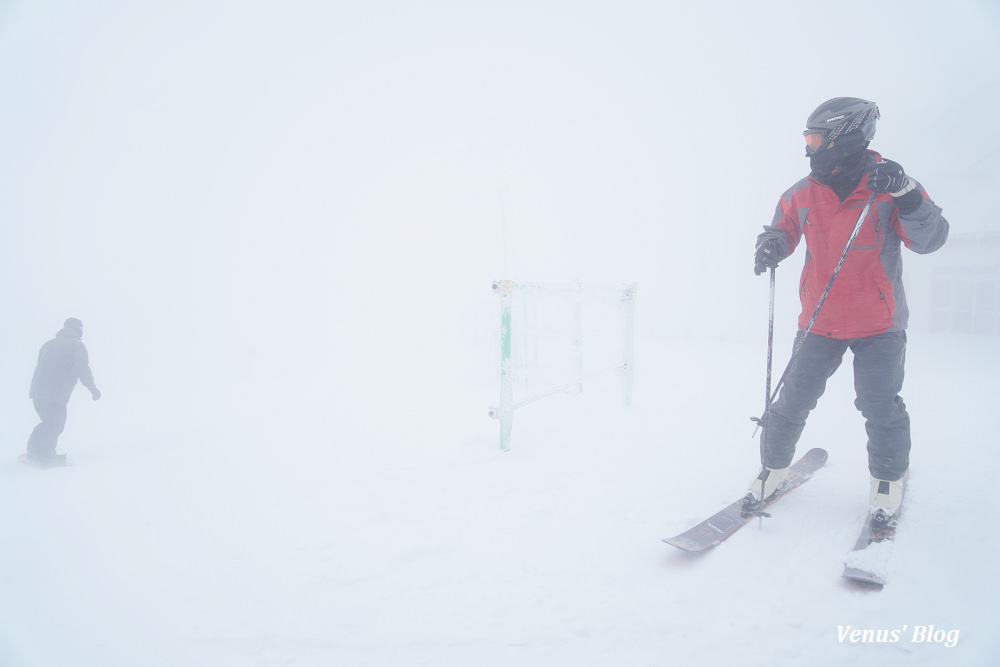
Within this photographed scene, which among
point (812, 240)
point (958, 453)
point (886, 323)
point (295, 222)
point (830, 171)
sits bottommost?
point (958, 453)

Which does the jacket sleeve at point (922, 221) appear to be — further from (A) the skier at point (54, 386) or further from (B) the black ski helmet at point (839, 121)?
(A) the skier at point (54, 386)

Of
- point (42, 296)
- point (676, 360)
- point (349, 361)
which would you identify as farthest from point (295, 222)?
point (676, 360)

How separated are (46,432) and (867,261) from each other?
29.2ft

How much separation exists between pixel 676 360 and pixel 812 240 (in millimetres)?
7478

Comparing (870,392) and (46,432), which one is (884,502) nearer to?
(870,392)

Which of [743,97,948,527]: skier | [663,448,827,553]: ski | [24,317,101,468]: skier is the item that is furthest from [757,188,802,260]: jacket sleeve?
[24,317,101,468]: skier

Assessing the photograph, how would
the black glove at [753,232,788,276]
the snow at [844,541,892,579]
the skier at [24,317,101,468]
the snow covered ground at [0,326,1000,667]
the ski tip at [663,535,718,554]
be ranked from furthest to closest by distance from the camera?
1. the skier at [24,317,101,468]
2. the black glove at [753,232,788,276]
3. the ski tip at [663,535,718,554]
4. the snow at [844,541,892,579]
5. the snow covered ground at [0,326,1000,667]

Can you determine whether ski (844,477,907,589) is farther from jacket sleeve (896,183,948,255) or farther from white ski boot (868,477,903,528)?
jacket sleeve (896,183,948,255)

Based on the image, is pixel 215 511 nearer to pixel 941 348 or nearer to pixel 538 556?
pixel 538 556

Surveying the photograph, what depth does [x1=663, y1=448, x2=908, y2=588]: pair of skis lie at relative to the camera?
1766mm

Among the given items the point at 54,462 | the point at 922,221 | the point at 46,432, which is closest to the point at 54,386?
the point at 46,432

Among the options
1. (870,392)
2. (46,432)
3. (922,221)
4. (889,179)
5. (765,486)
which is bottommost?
(46,432)

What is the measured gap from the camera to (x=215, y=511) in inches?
130

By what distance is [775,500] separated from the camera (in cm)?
249
